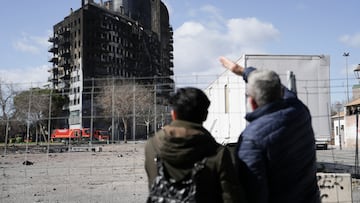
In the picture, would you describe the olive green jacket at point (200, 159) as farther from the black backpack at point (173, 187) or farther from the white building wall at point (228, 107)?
the white building wall at point (228, 107)

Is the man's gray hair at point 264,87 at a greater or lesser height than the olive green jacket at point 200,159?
greater

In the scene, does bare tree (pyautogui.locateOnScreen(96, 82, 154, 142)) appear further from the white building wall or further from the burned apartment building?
the burned apartment building

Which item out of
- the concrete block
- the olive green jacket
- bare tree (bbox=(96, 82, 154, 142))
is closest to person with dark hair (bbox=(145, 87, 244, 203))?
the olive green jacket

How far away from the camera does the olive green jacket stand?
6.34 ft

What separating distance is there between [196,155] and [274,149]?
0.44 m

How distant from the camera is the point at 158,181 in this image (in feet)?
6.67

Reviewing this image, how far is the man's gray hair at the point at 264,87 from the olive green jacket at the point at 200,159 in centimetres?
37

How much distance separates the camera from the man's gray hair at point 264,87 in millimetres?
2096

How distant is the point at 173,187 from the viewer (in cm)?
198

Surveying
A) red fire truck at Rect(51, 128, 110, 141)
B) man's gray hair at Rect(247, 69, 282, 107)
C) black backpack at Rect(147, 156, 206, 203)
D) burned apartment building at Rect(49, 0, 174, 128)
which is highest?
burned apartment building at Rect(49, 0, 174, 128)

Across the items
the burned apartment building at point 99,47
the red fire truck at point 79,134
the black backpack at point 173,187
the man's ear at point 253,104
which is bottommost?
A: the red fire truck at point 79,134

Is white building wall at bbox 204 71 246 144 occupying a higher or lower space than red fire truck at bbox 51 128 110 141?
higher

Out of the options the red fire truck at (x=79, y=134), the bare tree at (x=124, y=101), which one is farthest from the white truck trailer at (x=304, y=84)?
the red fire truck at (x=79, y=134)

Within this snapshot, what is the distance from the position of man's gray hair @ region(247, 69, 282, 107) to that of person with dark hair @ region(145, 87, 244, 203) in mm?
320
